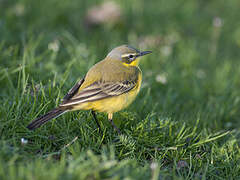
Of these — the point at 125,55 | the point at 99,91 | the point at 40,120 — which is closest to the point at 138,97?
the point at 125,55

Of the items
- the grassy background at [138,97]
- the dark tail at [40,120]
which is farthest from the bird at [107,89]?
the grassy background at [138,97]

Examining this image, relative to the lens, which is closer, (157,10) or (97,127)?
(97,127)

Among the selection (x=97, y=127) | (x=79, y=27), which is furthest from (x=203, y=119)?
(x=79, y=27)

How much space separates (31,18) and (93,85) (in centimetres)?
394

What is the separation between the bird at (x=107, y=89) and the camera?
4098 mm

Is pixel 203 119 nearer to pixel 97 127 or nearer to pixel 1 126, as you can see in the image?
pixel 97 127

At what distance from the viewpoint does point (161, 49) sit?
25.2 feet

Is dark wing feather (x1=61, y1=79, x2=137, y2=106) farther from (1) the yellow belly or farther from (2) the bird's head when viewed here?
(2) the bird's head

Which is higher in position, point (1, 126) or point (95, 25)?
point (95, 25)

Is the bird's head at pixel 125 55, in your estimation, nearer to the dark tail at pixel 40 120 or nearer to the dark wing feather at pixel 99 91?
the dark wing feather at pixel 99 91

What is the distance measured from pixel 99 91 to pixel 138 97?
Result: 154 cm

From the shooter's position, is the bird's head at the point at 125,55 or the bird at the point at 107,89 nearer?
the bird at the point at 107,89

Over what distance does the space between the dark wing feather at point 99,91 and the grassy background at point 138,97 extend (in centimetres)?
37

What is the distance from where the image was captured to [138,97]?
19.0ft
